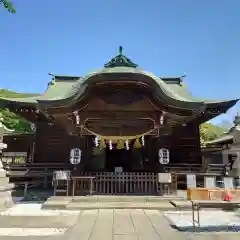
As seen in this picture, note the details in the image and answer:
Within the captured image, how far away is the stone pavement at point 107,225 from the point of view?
17.7 ft

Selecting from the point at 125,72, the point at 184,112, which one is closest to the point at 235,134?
the point at 184,112

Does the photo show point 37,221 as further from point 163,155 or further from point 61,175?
point 163,155

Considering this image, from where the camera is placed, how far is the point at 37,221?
6906 mm

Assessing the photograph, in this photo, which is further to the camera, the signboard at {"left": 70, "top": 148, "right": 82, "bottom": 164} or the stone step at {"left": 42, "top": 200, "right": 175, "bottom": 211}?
the signboard at {"left": 70, "top": 148, "right": 82, "bottom": 164}

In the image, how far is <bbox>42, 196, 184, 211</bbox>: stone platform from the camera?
8.91m

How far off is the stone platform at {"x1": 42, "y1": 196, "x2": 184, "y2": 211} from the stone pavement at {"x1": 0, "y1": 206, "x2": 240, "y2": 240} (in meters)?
0.40

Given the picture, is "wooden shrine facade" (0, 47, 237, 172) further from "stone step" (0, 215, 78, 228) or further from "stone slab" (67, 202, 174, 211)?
"stone step" (0, 215, 78, 228)

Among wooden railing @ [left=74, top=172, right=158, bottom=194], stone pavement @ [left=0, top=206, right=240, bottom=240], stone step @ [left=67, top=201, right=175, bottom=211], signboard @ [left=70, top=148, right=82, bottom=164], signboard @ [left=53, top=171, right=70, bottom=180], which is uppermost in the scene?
signboard @ [left=70, top=148, right=82, bottom=164]

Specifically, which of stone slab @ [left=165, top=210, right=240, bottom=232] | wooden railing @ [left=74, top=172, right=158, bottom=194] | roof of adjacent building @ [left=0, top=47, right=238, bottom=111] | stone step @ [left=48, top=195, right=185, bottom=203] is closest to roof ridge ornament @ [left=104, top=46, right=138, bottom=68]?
roof of adjacent building @ [left=0, top=47, right=238, bottom=111]

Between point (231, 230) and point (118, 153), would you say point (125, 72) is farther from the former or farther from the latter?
point (118, 153)

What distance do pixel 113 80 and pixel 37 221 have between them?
19.5ft

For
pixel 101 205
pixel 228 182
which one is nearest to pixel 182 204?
pixel 228 182

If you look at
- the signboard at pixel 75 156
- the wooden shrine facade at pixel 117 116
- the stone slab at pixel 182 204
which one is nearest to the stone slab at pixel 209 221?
the stone slab at pixel 182 204

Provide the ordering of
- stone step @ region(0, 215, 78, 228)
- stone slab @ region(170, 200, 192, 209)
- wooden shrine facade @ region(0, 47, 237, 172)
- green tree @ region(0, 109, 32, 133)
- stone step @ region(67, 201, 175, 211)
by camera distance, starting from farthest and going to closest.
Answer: green tree @ region(0, 109, 32, 133)
wooden shrine facade @ region(0, 47, 237, 172)
stone step @ region(67, 201, 175, 211)
stone slab @ region(170, 200, 192, 209)
stone step @ region(0, 215, 78, 228)
